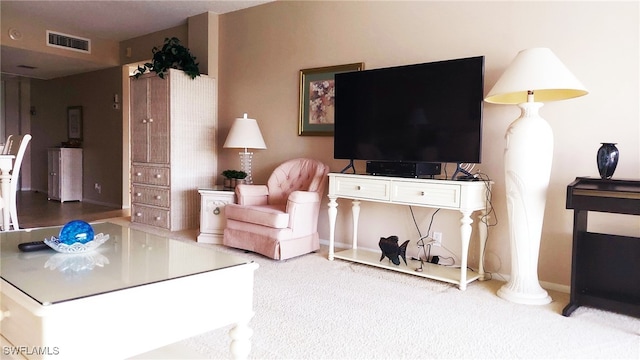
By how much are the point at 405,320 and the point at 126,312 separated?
1543mm

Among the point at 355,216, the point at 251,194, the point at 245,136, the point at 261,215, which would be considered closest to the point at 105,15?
the point at 245,136

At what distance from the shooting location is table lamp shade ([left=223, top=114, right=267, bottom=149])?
4.34 metres

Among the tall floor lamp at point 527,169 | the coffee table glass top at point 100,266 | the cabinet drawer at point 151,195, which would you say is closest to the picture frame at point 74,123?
the cabinet drawer at point 151,195

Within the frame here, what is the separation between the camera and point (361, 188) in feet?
11.3

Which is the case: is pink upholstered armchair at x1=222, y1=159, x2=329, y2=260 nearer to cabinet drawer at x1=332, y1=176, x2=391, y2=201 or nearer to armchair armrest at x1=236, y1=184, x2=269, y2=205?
armchair armrest at x1=236, y1=184, x2=269, y2=205

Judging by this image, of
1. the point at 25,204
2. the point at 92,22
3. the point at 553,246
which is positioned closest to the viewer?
the point at 553,246

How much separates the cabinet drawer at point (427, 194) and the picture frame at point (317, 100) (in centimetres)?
120

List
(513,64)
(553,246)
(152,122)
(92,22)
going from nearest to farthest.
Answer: (513,64) → (553,246) → (152,122) → (92,22)

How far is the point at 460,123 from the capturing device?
3.06 metres

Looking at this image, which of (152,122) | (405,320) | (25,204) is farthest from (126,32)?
(405,320)

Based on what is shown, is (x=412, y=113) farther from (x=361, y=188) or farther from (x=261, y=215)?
(x=261, y=215)

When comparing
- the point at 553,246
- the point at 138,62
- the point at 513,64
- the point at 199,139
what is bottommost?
the point at 553,246

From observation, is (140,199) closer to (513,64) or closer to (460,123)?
(460,123)

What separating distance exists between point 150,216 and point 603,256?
4349mm
